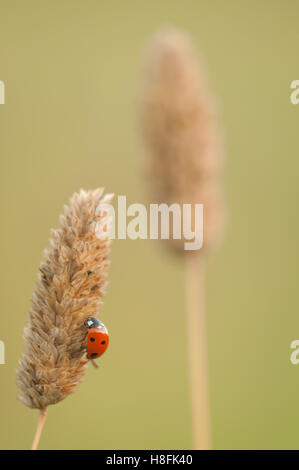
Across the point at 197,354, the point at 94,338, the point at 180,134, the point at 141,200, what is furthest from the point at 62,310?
the point at 141,200

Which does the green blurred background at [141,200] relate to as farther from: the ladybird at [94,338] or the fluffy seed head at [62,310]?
Answer: the fluffy seed head at [62,310]

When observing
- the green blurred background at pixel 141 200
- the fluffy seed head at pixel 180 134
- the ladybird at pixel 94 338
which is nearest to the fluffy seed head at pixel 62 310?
the ladybird at pixel 94 338

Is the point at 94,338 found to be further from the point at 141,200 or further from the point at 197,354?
the point at 141,200

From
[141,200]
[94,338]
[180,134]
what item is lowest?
[94,338]

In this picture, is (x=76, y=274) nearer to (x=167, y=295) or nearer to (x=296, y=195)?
(x=167, y=295)

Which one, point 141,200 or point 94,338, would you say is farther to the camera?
point 141,200
